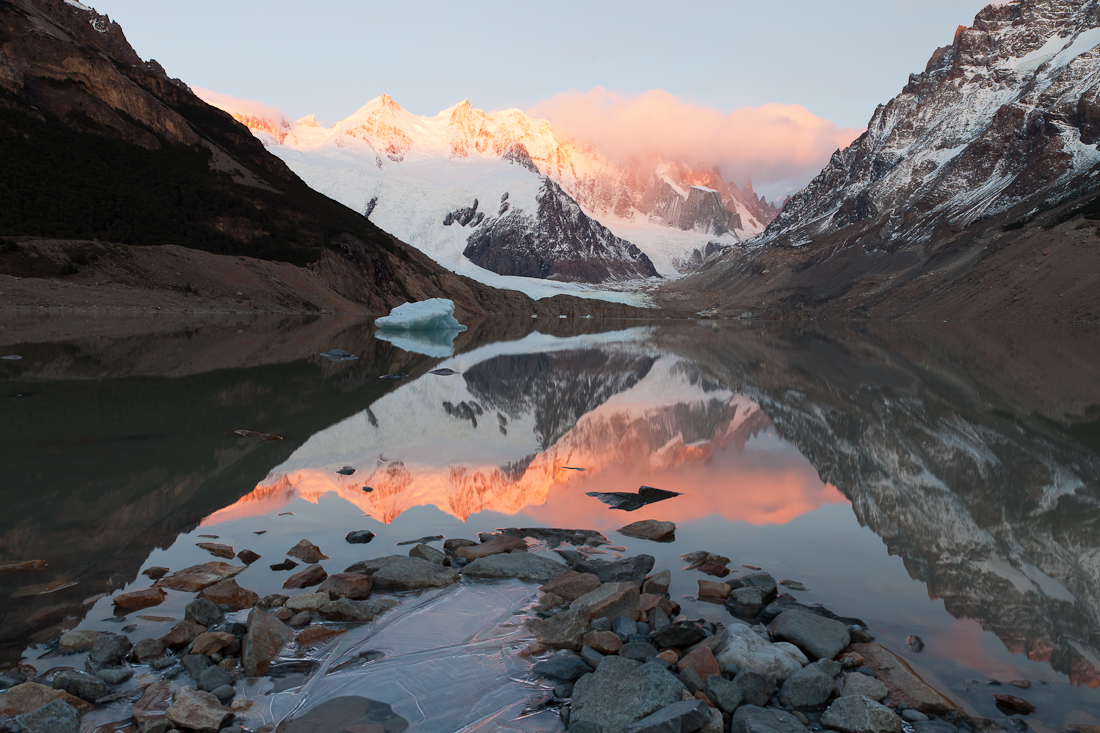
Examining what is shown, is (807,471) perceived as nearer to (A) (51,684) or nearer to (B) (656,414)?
(B) (656,414)

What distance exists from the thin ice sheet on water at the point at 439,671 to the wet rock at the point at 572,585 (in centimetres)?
23

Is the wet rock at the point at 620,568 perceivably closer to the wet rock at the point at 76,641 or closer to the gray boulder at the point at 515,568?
the gray boulder at the point at 515,568

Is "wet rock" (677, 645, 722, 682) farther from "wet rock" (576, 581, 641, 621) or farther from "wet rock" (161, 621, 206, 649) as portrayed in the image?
"wet rock" (161, 621, 206, 649)

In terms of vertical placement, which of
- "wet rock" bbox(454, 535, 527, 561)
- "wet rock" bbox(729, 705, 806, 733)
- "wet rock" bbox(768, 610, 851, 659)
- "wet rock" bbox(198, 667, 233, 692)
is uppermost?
"wet rock" bbox(768, 610, 851, 659)

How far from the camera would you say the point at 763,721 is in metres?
3.85

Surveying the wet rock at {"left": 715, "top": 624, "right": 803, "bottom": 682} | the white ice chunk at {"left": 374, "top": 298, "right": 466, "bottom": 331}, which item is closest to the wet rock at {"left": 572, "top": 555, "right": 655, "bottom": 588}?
the wet rock at {"left": 715, "top": 624, "right": 803, "bottom": 682}

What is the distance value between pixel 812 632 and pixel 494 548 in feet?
9.96

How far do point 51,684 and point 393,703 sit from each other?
6.79ft

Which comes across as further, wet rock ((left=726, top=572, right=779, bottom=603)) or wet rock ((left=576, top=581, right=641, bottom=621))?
wet rock ((left=726, top=572, right=779, bottom=603))

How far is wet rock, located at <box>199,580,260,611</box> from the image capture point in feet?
17.2

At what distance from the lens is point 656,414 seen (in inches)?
563

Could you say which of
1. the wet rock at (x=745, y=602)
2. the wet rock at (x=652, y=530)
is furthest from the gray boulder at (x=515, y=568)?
the wet rock at (x=745, y=602)

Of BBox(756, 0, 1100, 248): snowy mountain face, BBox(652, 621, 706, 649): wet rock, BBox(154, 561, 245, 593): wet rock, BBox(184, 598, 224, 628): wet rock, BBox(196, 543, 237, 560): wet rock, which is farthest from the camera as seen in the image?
BBox(756, 0, 1100, 248): snowy mountain face

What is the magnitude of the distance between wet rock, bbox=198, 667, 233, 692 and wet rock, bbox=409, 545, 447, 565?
2.26 meters
